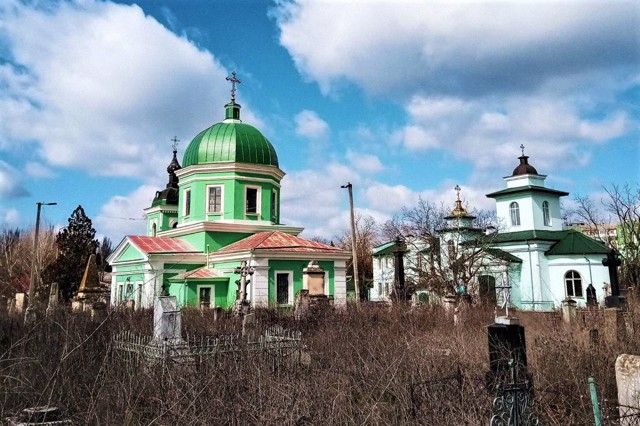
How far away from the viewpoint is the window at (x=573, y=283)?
28.2 meters

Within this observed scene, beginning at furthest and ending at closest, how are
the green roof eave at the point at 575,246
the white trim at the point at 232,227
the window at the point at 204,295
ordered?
1. the green roof eave at the point at 575,246
2. the white trim at the point at 232,227
3. the window at the point at 204,295

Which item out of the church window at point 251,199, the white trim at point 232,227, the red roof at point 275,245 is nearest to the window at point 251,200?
the church window at point 251,199

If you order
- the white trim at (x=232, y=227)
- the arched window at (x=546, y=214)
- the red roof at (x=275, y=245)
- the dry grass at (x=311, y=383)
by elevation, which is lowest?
the dry grass at (x=311, y=383)

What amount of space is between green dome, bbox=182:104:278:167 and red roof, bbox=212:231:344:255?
4868 mm

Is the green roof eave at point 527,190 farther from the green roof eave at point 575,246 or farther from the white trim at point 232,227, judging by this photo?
the white trim at point 232,227

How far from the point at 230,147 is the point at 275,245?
7.02 m

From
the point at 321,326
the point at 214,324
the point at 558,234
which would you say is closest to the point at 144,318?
the point at 214,324

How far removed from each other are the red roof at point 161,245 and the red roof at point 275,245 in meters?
2.10

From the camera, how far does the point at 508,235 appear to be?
31031mm

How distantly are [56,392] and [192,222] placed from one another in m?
20.9

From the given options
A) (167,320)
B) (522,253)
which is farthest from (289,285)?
(522,253)

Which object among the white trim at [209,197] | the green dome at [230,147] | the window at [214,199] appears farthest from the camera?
the green dome at [230,147]

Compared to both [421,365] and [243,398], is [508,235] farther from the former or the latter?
[243,398]

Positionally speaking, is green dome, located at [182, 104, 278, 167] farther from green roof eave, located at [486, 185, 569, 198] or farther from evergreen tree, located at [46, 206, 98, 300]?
green roof eave, located at [486, 185, 569, 198]
